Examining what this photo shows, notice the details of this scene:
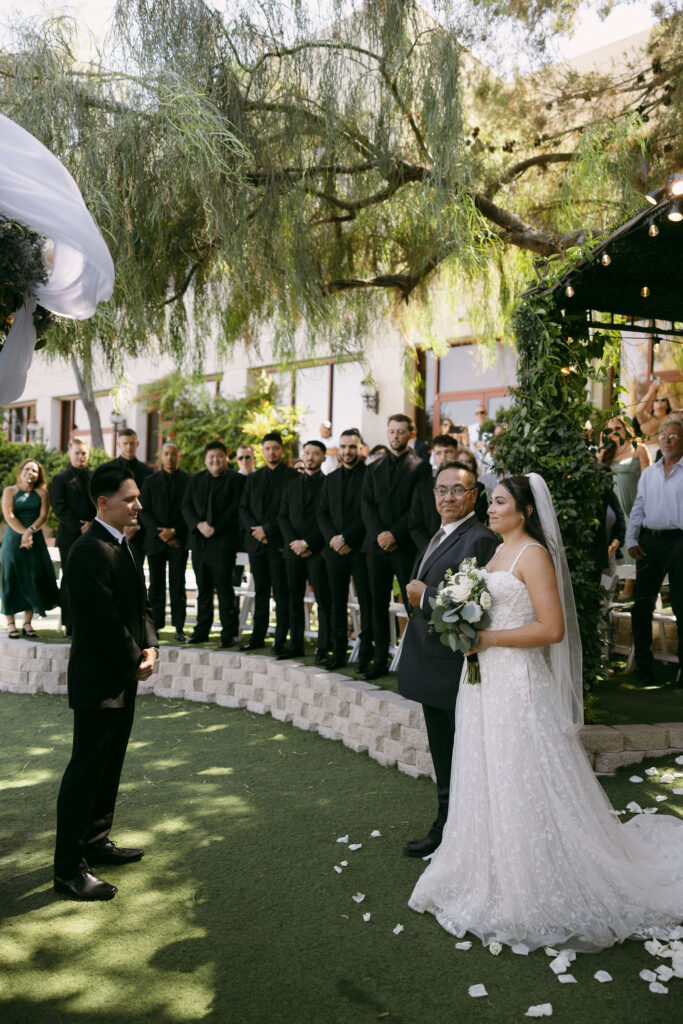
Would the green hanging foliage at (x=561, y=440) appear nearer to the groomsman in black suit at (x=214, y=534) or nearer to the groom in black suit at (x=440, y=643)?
the groom in black suit at (x=440, y=643)

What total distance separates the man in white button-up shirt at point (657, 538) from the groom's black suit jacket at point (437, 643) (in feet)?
10.2

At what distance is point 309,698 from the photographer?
21.5 feet

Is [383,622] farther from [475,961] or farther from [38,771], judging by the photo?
[475,961]

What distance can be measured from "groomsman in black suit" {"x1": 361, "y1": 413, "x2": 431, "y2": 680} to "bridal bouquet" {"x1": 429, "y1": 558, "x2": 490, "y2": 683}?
10.1ft

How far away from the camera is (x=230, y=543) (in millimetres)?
8328

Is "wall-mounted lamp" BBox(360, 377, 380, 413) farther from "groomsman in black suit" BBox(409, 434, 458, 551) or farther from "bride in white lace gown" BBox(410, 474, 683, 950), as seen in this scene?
"bride in white lace gown" BBox(410, 474, 683, 950)

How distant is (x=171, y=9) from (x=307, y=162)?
1.30m

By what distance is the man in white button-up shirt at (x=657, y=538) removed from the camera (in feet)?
21.9

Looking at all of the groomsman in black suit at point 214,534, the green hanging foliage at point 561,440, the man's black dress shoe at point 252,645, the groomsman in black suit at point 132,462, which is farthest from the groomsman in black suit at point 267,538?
the green hanging foliage at point 561,440

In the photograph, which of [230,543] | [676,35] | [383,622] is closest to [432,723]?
[383,622]

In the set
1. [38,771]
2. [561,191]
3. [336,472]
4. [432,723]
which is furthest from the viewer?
[336,472]

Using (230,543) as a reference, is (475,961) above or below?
below

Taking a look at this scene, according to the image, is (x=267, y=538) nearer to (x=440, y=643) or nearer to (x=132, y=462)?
(x=132, y=462)

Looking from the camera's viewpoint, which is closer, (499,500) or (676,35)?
(499,500)
